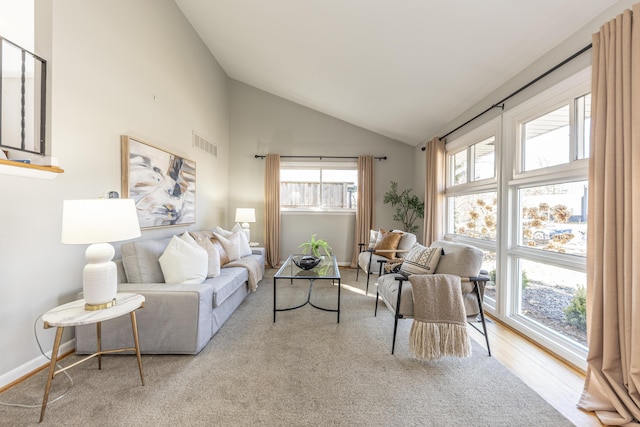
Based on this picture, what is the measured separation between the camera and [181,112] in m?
3.67

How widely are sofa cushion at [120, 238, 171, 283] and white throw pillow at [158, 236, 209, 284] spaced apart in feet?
0.19

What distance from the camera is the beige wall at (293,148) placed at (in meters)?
5.37

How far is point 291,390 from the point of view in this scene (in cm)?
167

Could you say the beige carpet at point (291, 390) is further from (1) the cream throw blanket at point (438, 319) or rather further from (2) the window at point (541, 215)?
(2) the window at point (541, 215)

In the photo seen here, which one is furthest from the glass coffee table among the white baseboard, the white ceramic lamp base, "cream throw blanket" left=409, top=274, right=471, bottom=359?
the white baseboard

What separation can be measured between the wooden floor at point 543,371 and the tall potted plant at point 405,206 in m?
2.62

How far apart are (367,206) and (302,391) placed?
3944mm

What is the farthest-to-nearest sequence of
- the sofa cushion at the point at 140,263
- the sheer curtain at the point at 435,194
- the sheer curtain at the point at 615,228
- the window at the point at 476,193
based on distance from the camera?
the sheer curtain at the point at 435,194 < the window at the point at 476,193 < the sofa cushion at the point at 140,263 < the sheer curtain at the point at 615,228

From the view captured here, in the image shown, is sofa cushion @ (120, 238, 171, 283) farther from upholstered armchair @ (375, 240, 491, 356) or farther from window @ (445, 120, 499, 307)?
window @ (445, 120, 499, 307)

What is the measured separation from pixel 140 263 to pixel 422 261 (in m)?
2.59

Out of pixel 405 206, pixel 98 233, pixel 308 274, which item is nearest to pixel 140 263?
pixel 98 233

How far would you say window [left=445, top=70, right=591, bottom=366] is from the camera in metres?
2.01

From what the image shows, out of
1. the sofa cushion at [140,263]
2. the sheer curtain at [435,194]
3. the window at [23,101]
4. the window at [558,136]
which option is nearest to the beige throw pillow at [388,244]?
the sheer curtain at [435,194]

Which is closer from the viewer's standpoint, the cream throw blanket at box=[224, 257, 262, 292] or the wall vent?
the cream throw blanket at box=[224, 257, 262, 292]
